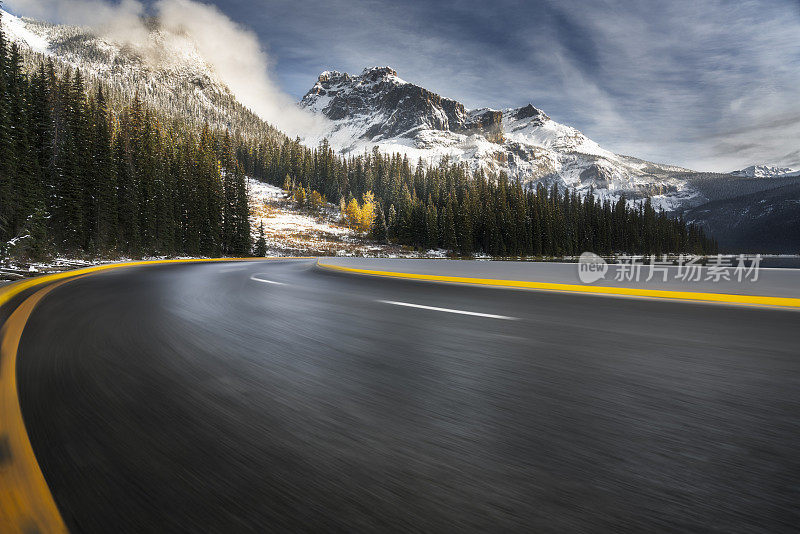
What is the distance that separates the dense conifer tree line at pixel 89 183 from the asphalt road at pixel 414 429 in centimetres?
2588

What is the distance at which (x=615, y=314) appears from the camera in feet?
21.1

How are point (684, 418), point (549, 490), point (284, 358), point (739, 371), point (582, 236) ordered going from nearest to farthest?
1. point (549, 490)
2. point (684, 418)
3. point (739, 371)
4. point (284, 358)
5. point (582, 236)

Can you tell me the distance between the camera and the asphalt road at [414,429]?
1485 millimetres

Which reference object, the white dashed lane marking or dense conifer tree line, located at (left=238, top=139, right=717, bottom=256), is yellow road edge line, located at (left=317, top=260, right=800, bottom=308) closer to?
the white dashed lane marking

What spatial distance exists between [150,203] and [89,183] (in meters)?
6.93

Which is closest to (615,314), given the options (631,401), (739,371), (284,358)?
(739,371)

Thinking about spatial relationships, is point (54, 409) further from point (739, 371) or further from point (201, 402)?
point (739, 371)

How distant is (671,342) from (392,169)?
5717 inches

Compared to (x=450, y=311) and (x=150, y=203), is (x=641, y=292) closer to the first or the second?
(x=450, y=311)

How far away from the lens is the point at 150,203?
4591 cm

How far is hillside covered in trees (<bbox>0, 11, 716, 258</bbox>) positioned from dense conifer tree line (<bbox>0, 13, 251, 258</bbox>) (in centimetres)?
12

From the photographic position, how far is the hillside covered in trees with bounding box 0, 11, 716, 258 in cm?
3088
